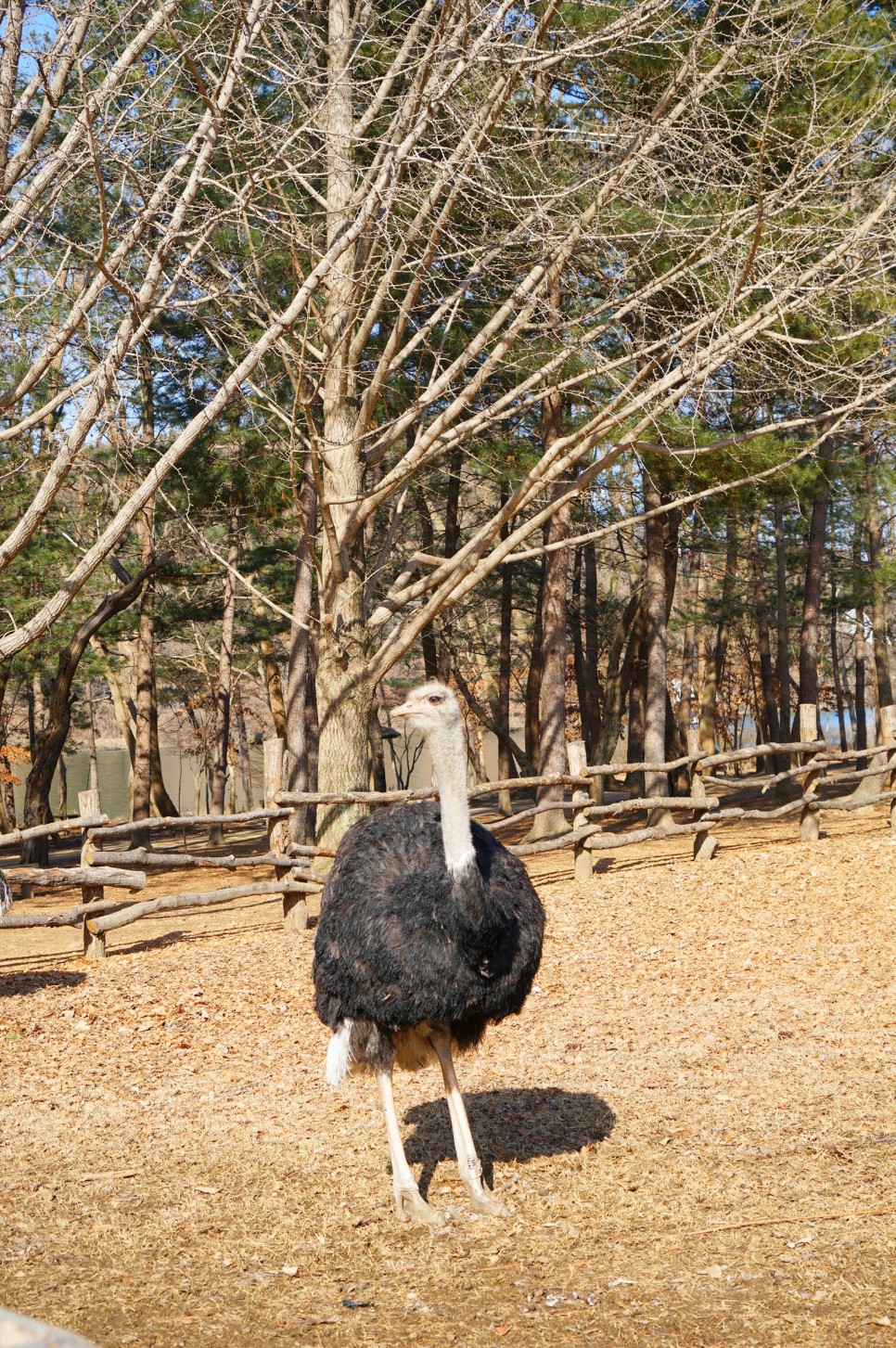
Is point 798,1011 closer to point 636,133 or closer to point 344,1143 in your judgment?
point 344,1143

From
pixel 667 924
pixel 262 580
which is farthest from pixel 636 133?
pixel 262 580

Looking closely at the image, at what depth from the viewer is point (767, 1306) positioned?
3.49 m

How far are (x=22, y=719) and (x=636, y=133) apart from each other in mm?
31576

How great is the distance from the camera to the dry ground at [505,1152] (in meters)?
3.58

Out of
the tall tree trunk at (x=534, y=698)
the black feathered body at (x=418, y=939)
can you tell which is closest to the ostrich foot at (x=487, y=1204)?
the black feathered body at (x=418, y=939)

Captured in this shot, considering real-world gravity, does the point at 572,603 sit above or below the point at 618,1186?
above

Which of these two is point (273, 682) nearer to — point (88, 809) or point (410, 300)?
point (88, 809)

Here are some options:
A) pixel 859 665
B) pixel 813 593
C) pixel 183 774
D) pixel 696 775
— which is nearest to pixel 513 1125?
pixel 696 775

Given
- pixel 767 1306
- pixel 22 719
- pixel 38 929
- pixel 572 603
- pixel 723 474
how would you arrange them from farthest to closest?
1. pixel 22 719
2. pixel 572 603
3. pixel 723 474
4. pixel 38 929
5. pixel 767 1306

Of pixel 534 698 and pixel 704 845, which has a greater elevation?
pixel 534 698

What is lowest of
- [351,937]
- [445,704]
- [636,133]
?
[351,937]

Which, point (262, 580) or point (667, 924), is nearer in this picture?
point (667, 924)

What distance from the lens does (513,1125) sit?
5355 millimetres

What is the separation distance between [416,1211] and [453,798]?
1.42 m
